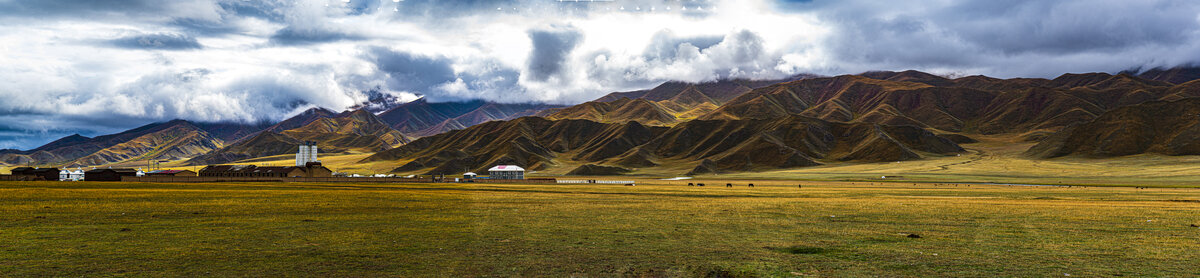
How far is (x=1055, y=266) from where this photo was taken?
19.1 meters

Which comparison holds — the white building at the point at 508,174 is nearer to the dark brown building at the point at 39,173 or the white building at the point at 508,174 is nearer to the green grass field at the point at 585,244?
the dark brown building at the point at 39,173

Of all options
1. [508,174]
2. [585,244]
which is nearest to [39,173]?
[508,174]

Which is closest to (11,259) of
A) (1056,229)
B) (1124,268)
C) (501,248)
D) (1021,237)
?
(501,248)

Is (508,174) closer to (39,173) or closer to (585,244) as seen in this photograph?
(39,173)

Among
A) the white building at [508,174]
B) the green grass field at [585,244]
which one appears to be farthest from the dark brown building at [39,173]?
the green grass field at [585,244]

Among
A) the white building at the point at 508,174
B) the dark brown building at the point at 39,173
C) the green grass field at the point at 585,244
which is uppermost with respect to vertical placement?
the dark brown building at the point at 39,173

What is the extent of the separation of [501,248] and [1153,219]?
110 ft

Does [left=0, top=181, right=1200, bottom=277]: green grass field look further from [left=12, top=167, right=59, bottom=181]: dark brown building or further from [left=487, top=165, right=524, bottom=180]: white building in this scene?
[left=12, top=167, right=59, bottom=181]: dark brown building

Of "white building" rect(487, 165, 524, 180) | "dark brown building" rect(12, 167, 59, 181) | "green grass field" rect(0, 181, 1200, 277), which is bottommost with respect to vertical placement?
"green grass field" rect(0, 181, 1200, 277)

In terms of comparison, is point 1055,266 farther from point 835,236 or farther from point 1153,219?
point 1153,219

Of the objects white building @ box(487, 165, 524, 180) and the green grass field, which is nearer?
the green grass field

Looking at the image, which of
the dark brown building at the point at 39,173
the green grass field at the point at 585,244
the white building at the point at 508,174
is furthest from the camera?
the white building at the point at 508,174

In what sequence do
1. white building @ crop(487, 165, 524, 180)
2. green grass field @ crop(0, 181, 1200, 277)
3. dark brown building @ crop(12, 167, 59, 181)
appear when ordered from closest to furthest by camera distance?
green grass field @ crop(0, 181, 1200, 277), dark brown building @ crop(12, 167, 59, 181), white building @ crop(487, 165, 524, 180)

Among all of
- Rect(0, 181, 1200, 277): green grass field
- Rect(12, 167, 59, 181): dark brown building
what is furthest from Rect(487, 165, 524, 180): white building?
Rect(0, 181, 1200, 277): green grass field
